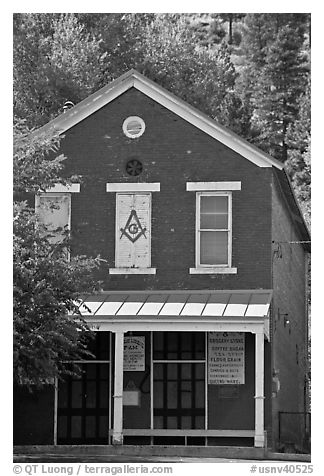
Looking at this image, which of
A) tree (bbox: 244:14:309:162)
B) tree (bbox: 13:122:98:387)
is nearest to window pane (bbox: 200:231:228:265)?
tree (bbox: 13:122:98:387)

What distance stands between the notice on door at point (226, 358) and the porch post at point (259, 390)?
1614 mm

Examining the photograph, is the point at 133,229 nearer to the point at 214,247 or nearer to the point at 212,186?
the point at 214,247

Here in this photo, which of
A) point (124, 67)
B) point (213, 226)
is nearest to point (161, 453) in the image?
point (213, 226)

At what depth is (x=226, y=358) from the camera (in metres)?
27.4

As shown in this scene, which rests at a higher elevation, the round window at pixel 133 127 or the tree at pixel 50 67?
the tree at pixel 50 67

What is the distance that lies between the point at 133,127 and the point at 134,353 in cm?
521

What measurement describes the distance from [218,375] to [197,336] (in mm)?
1069

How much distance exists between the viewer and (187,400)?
27.5m

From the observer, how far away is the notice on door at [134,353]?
90.6 ft

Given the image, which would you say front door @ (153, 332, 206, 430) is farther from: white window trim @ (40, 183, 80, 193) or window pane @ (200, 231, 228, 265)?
white window trim @ (40, 183, 80, 193)

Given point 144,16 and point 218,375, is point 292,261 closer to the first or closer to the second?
point 218,375

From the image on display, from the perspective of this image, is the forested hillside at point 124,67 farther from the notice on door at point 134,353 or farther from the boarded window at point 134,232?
the notice on door at point 134,353

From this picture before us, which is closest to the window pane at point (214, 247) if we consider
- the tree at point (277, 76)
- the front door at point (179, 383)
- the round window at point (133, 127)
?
the front door at point (179, 383)
